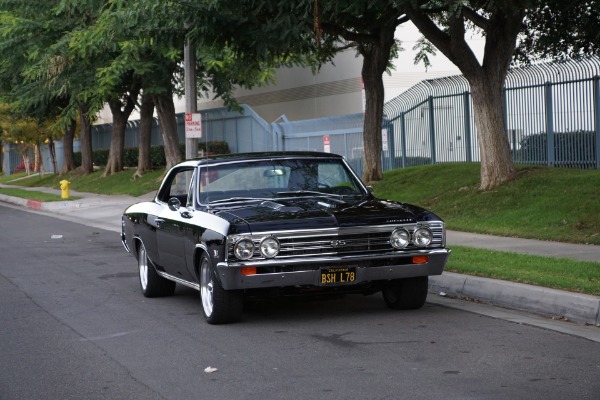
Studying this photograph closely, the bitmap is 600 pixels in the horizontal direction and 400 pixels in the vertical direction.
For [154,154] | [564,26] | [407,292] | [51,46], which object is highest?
[51,46]

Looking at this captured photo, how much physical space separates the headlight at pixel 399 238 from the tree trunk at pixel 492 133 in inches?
451

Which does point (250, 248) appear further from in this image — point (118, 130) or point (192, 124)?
point (118, 130)

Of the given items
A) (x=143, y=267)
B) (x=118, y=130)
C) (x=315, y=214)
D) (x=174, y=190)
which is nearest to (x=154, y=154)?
(x=118, y=130)

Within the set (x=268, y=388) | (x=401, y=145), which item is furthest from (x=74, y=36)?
(x=268, y=388)

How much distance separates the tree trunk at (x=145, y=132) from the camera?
1718 inches

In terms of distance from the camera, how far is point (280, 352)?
8.59m

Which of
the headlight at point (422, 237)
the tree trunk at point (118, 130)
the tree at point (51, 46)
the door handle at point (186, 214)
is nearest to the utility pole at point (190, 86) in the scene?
the tree at point (51, 46)

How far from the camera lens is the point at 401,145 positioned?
32.0 m

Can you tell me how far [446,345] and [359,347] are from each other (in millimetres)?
716

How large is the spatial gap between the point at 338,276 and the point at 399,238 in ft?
2.35

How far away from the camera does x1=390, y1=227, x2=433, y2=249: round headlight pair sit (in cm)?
984

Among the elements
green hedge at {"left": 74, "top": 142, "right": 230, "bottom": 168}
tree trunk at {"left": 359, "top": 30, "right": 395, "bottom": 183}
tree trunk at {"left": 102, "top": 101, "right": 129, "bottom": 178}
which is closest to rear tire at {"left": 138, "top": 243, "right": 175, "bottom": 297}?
tree trunk at {"left": 359, "top": 30, "right": 395, "bottom": 183}

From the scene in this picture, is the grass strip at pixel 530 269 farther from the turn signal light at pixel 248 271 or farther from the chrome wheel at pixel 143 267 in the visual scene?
the chrome wheel at pixel 143 267

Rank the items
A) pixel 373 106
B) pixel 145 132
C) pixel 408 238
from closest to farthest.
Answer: pixel 408 238 < pixel 373 106 < pixel 145 132
